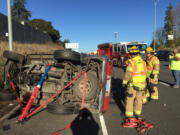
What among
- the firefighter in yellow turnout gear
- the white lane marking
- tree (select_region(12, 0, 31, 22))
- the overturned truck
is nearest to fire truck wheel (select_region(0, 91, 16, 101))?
the overturned truck

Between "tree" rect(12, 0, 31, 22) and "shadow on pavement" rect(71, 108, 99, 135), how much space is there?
208 ft

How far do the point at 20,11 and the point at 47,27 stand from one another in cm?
2642

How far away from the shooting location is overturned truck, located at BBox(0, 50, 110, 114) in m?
4.23

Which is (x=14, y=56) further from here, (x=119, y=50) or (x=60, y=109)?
(x=119, y=50)

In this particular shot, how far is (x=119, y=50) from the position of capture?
1764 cm

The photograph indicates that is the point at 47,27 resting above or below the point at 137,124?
above

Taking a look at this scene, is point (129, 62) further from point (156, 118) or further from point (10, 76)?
point (10, 76)

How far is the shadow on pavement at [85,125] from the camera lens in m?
3.39

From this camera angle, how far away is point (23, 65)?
5.34m

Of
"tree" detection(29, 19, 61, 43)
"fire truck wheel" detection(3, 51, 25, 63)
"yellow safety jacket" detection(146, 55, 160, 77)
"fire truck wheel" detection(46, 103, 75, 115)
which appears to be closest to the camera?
"fire truck wheel" detection(46, 103, 75, 115)

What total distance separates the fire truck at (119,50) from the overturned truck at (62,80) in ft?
32.8

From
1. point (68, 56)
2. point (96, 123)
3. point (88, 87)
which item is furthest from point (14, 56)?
point (96, 123)

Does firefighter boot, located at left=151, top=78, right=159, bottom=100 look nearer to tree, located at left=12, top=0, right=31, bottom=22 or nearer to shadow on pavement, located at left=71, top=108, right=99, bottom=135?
shadow on pavement, located at left=71, top=108, right=99, bottom=135

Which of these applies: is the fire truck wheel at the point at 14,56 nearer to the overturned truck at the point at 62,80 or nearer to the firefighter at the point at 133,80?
the overturned truck at the point at 62,80
